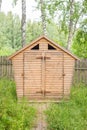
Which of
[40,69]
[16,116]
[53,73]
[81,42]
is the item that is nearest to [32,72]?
[40,69]

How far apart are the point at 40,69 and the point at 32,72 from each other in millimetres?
351

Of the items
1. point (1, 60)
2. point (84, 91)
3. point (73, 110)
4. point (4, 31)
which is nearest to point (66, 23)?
point (1, 60)

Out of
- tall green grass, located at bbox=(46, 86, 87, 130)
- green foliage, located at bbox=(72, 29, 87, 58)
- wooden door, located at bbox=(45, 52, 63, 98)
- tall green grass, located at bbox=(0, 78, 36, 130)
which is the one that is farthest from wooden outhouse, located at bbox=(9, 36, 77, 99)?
green foliage, located at bbox=(72, 29, 87, 58)

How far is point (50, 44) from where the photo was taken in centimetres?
1405

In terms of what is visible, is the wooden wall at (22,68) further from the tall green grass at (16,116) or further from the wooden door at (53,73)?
the tall green grass at (16,116)

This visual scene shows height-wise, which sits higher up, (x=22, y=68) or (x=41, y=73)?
(x=22, y=68)

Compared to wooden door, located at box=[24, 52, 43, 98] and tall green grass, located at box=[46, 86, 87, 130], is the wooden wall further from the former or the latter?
tall green grass, located at box=[46, 86, 87, 130]

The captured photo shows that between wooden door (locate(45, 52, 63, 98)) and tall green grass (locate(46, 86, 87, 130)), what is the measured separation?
0.88m

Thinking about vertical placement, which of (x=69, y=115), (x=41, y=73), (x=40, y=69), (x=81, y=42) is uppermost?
(x=81, y=42)

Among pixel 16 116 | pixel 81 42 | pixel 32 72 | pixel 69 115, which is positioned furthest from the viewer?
pixel 81 42

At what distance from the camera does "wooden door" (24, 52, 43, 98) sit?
1405cm

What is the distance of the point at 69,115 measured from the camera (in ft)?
35.6

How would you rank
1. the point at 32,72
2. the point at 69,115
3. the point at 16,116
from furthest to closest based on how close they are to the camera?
the point at 32,72, the point at 69,115, the point at 16,116

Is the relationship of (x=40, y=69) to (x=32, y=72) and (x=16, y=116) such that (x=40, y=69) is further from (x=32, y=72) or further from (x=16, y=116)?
(x=16, y=116)
